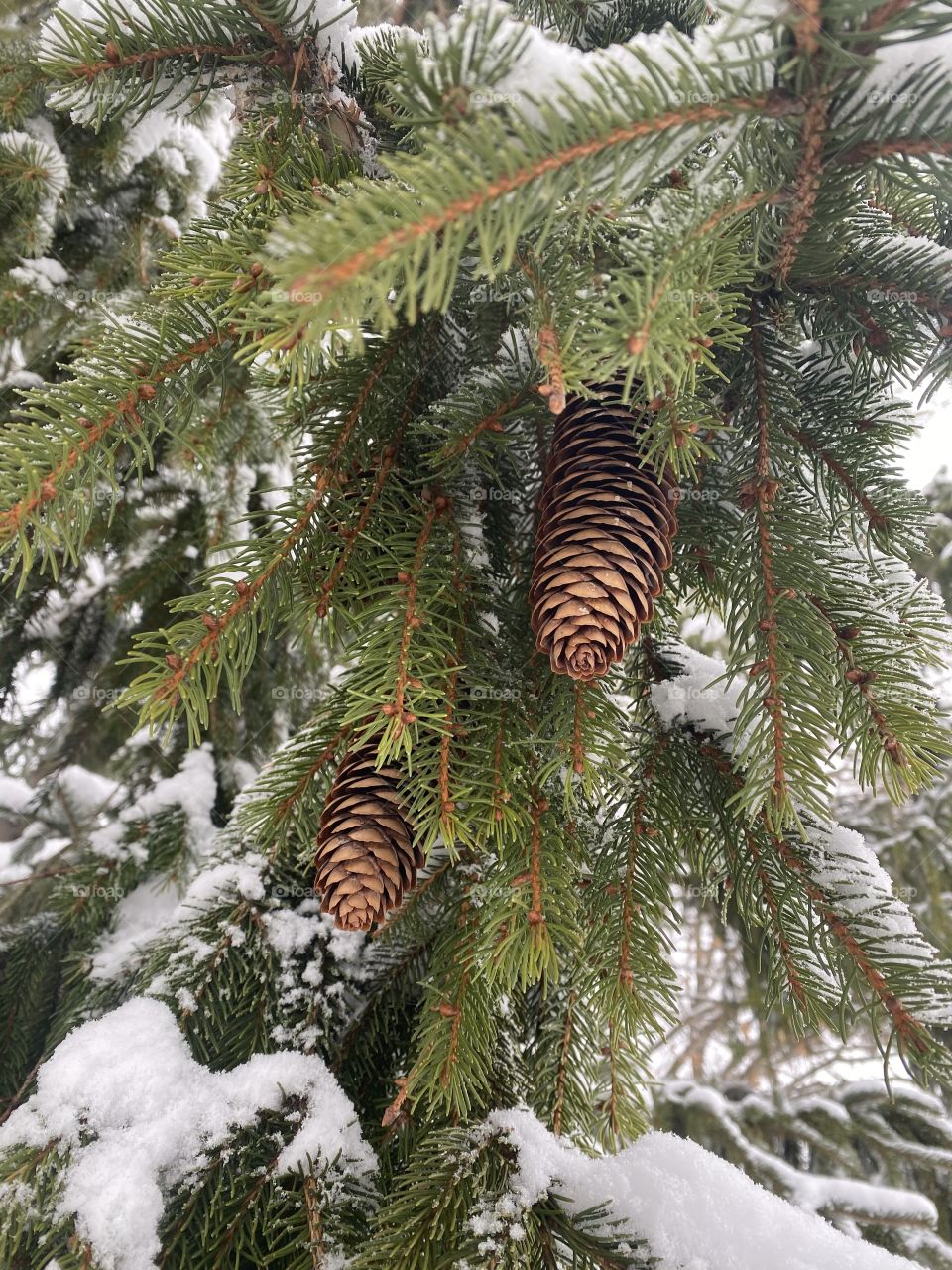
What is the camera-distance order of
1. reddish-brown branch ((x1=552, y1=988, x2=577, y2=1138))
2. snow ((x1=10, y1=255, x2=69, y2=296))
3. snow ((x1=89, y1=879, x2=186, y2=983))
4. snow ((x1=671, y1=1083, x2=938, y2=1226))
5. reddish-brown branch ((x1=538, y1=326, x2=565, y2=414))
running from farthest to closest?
1. snow ((x1=671, y1=1083, x2=938, y2=1226))
2. snow ((x1=10, y1=255, x2=69, y2=296))
3. snow ((x1=89, y1=879, x2=186, y2=983))
4. reddish-brown branch ((x1=552, y1=988, x2=577, y2=1138))
5. reddish-brown branch ((x1=538, y1=326, x2=565, y2=414))

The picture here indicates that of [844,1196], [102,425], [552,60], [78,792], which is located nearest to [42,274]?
[78,792]

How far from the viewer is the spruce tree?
1.66ft

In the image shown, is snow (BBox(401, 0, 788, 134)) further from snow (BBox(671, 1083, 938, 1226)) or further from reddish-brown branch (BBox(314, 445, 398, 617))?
snow (BBox(671, 1083, 938, 1226))

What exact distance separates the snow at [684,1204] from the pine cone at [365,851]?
348 millimetres

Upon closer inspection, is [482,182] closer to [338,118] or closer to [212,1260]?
[338,118]

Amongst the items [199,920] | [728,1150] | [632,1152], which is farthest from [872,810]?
[199,920]

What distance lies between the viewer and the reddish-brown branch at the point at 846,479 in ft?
2.68

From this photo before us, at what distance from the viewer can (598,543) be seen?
0.68 metres

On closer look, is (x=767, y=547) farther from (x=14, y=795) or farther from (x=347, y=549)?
(x=14, y=795)

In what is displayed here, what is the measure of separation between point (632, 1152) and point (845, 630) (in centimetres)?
70

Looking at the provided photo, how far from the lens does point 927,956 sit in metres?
0.67

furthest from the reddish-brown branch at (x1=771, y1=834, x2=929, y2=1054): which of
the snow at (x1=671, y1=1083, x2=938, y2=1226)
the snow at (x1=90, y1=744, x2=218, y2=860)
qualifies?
the snow at (x1=671, y1=1083, x2=938, y2=1226)

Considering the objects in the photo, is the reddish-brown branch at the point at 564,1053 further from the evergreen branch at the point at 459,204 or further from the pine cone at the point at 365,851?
the evergreen branch at the point at 459,204

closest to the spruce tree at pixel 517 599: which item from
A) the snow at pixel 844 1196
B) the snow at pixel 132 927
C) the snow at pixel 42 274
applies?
the snow at pixel 132 927
